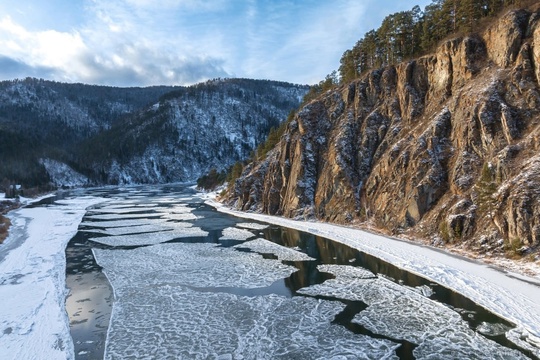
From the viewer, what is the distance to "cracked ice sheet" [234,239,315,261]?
3428 cm

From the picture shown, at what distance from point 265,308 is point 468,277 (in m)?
Answer: 14.3

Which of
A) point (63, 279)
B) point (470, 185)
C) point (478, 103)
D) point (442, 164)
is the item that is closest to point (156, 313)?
point (63, 279)

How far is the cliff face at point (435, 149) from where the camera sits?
32.0m

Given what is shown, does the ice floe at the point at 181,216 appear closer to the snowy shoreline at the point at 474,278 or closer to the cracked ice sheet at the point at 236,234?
the cracked ice sheet at the point at 236,234

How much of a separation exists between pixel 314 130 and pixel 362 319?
1800 inches

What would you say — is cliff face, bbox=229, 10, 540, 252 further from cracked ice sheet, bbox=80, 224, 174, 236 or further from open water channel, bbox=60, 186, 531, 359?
cracked ice sheet, bbox=80, 224, 174, 236

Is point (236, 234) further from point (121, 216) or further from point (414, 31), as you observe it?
point (414, 31)

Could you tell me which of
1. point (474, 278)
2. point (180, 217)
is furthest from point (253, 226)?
point (474, 278)

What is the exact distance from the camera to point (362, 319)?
788 inches

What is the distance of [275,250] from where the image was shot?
37312 mm

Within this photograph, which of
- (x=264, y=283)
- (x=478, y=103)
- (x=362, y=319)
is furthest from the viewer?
(x=478, y=103)

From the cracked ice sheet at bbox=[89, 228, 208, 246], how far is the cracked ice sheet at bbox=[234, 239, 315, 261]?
835 cm

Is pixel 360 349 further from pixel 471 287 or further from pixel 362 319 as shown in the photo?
pixel 471 287

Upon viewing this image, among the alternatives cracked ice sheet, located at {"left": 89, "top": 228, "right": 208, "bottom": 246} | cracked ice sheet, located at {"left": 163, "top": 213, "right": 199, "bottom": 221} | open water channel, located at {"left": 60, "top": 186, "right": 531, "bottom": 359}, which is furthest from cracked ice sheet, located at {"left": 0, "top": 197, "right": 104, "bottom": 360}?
cracked ice sheet, located at {"left": 163, "top": 213, "right": 199, "bottom": 221}
